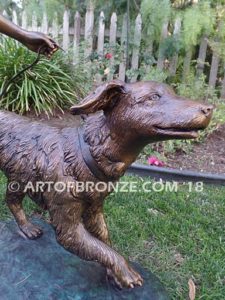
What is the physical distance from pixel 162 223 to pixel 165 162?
136cm

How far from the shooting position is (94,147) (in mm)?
1551

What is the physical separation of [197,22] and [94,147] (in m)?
4.40

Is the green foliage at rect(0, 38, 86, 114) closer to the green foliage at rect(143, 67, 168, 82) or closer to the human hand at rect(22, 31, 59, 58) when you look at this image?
the green foliage at rect(143, 67, 168, 82)

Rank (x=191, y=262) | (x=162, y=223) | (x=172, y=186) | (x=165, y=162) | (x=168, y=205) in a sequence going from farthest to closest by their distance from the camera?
(x=165, y=162) < (x=172, y=186) < (x=168, y=205) < (x=162, y=223) < (x=191, y=262)

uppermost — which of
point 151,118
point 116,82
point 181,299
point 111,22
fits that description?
point 111,22

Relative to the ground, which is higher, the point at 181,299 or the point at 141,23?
the point at 141,23

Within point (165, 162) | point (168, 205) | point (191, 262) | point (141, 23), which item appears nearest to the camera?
point (191, 262)

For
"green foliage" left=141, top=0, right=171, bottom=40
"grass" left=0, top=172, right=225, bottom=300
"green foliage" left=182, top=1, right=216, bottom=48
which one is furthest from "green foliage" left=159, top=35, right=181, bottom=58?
"grass" left=0, top=172, right=225, bottom=300

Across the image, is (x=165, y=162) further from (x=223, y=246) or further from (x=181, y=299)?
(x=181, y=299)

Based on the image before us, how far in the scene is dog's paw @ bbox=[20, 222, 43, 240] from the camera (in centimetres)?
209

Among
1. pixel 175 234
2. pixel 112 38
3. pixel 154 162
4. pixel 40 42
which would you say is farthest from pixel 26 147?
pixel 112 38

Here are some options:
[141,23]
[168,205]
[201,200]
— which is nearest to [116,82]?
[168,205]

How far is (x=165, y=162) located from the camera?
4.13 metres

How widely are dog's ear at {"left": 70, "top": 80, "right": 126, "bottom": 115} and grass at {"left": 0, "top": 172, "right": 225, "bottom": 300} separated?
1214 mm
